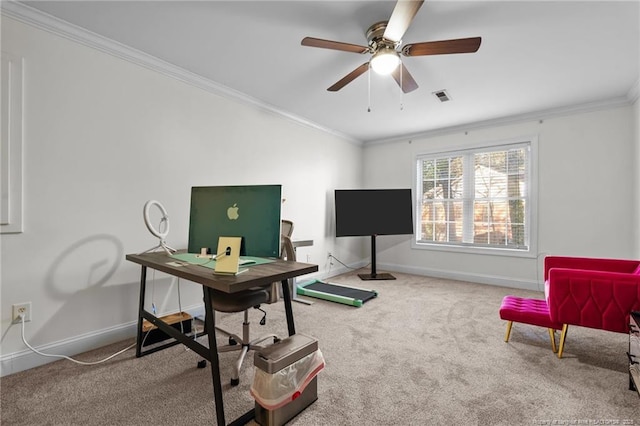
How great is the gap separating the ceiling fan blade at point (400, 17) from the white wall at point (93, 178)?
81.8 inches

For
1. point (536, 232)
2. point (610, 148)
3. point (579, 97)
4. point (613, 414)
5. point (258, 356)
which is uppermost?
point (579, 97)

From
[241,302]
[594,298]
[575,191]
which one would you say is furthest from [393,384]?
[575,191]

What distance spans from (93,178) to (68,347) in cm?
130

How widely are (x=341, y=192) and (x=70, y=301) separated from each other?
354 cm

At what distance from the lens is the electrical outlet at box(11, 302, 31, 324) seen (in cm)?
199

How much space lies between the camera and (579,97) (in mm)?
3531

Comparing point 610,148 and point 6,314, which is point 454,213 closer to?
point 610,148

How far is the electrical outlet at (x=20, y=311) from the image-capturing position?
199cm

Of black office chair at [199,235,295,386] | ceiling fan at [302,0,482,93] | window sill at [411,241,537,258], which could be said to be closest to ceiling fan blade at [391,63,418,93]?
ceiling fan at [302,0,482,93]

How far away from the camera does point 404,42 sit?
2.39 metres

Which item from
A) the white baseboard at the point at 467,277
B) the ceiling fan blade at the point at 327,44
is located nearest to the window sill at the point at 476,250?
the white baseboard at the point at 467,277

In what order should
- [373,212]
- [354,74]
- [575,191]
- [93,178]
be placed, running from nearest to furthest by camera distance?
[93,178]
[354,74]
[575,191]
[373,212]

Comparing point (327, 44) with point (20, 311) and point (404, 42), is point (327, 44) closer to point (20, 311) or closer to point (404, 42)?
point (404, 42)

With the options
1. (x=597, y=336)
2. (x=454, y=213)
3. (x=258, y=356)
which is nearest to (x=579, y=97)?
(x=454, y=213)
